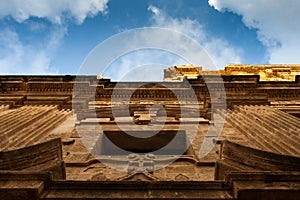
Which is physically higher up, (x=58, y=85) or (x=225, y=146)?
(x=58, y=85)

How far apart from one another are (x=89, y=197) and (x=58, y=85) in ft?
37.5

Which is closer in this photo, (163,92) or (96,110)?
(96,110)

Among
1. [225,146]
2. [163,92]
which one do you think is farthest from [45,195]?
[163,92]

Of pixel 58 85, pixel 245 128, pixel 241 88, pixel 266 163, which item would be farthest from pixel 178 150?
pixel 58 85

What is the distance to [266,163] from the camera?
5523 mm

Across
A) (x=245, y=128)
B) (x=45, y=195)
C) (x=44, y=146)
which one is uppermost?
(x=245, y=128)

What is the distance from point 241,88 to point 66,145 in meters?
8.70

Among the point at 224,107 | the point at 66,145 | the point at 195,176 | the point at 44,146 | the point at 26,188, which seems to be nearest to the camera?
the point at 26,188

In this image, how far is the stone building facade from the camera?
4605 millimetres

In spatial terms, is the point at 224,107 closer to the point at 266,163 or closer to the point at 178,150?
the point at 178,150

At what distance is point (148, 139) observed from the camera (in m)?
10.2

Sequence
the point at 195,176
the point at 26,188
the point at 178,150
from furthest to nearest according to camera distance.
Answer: the point at 178,150
the point at 195,176
the point at 26,188

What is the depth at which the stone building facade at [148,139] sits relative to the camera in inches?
181

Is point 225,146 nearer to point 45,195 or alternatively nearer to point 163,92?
point 45,195
